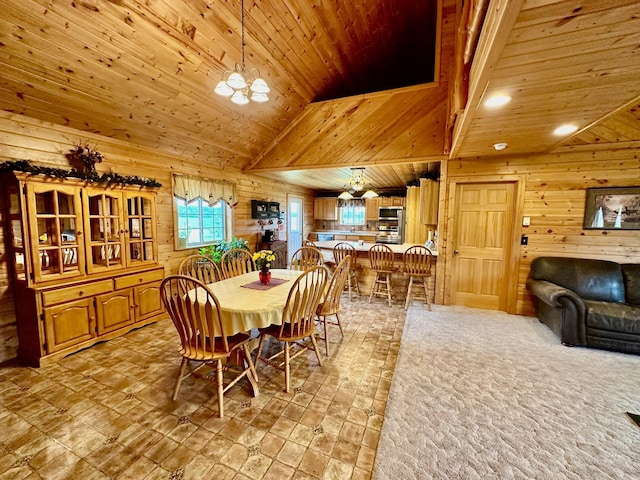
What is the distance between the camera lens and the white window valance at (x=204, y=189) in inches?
168

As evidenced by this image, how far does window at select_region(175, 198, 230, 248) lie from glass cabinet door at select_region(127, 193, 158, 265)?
72 centimetres

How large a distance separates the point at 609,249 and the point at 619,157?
1.18 metres

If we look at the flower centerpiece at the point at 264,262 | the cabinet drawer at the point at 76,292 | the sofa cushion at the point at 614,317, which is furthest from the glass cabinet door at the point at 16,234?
the sofa cushion at the point at 614,317

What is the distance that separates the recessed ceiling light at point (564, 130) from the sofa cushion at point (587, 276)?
172 cm

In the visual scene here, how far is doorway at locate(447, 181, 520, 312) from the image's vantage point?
4027mm

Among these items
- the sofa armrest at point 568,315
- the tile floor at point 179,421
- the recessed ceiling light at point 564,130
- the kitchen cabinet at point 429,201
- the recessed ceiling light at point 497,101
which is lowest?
the tile floor at point 179,421

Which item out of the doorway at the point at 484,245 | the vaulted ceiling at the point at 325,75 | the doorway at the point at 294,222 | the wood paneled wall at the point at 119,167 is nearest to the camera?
the vaulted ceiling at the point at 325,75

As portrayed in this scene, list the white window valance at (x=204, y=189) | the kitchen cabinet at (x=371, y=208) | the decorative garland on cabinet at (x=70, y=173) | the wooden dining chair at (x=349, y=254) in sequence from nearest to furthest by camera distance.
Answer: the decorative garland on cabinet at (x=70, y=173) → the white window valance at (x=204, y=189) → the wooden dining chair at (x=349, y=254) → the kitchen cabinet at (x=371, y=208)

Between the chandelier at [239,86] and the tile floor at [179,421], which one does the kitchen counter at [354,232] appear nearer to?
the tile floor at [179,421]

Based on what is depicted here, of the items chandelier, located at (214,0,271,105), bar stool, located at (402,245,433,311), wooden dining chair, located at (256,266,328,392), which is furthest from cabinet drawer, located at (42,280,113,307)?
bar stool, located at (402,245,433,311)

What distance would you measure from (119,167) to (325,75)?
3251 mm

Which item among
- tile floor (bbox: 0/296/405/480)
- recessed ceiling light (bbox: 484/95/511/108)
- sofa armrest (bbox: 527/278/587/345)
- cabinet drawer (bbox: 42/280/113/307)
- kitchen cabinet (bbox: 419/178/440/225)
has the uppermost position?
recessed ceiling light (bbox: 484/95/511/108)

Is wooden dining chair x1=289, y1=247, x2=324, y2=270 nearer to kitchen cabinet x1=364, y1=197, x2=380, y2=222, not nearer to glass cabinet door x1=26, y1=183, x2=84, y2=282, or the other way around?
glass cabinet door x1=26, y1=183, x2=84, y2=282

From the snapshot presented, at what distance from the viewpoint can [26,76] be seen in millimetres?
A: 2406
